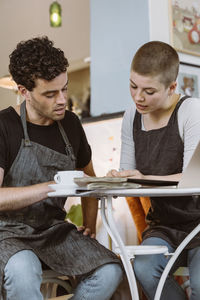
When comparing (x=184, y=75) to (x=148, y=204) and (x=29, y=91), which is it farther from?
(x=29, y=91)

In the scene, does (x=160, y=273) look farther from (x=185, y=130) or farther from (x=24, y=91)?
(x=24, y=91)

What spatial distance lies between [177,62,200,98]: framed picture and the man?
1.17 metres

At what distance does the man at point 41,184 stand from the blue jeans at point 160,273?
0.29ft

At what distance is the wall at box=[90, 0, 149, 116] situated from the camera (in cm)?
295

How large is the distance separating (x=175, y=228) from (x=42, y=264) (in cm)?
50

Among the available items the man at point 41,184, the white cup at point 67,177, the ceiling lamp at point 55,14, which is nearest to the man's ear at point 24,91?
the man at point 41,184

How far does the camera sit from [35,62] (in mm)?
1736

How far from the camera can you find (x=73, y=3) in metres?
6.41

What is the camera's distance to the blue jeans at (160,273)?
5.18 feet

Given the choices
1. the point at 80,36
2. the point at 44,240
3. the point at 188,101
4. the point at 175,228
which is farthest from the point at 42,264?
the point at 80,36

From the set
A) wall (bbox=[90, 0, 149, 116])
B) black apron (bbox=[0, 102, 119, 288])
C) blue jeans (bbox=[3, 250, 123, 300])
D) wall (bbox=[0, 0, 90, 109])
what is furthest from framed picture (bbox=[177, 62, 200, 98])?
wall (bbox=[0, 0, 90, 109])

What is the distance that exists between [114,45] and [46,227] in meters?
1.73

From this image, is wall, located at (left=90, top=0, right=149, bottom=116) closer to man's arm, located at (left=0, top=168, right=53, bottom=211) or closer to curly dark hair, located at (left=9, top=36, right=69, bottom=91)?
curly dark hair, located at (left=9, top=36, right=69, bottom=91)

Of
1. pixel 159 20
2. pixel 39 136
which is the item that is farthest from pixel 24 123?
pixel 159 20
